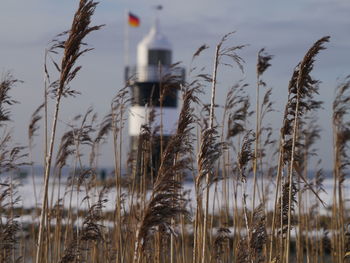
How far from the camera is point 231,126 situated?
5516 mm

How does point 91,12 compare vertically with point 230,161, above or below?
above

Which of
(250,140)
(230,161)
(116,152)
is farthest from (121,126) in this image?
(230,161)

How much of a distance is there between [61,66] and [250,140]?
1.24m

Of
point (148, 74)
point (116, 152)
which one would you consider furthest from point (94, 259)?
point (148, 74)

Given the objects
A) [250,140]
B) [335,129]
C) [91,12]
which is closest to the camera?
[91,12]

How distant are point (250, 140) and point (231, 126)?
5.66 feet

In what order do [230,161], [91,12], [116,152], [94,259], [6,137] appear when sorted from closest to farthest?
[91,12]
[6,137]
[116,152]
[94,259]
[230,161]

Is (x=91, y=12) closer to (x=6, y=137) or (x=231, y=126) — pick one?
(x=6, y=137)

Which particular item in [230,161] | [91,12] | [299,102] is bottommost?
[230,161]

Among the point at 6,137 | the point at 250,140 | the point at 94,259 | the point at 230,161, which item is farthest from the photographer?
the point at 230,161

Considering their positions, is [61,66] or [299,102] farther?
[299,102]

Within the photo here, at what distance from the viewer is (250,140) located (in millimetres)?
3793

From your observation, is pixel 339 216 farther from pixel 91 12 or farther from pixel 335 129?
pixel 91 12

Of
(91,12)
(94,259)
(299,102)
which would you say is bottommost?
(94,259)
